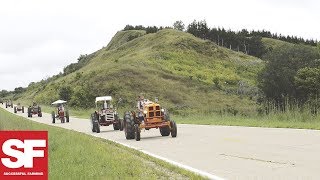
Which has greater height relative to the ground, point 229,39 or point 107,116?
point 229,39

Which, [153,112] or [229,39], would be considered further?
[229,39]

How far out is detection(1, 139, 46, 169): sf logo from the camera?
7.28 meters

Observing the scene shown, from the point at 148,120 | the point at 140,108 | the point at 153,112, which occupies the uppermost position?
the point at 140,108

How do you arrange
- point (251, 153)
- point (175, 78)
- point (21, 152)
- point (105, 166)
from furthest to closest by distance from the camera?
point (175, 78), point (251, 153), point (105, 166), point (21, 152)

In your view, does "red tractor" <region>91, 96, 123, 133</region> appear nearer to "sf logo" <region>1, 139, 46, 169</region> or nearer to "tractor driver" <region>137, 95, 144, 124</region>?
"tractor driver" <region>137, 95, 144, 124</region>

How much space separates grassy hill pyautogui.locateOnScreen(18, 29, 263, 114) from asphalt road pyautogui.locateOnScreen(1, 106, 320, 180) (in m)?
43.5

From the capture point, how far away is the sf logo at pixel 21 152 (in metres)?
7.28

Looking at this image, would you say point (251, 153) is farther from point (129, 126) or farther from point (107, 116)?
point (107, 116)

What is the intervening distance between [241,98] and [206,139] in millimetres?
70587

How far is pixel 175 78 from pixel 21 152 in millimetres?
89921

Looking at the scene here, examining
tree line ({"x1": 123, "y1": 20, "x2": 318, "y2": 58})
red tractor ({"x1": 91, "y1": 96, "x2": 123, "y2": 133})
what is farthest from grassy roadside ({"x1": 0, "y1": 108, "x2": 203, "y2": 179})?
tree line ({"x1": 123, "y1": 20, "x2": 318, "y2": 58})

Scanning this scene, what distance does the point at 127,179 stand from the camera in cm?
980

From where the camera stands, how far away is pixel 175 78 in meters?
97.1

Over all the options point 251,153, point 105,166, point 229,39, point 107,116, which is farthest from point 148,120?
point 229,39
